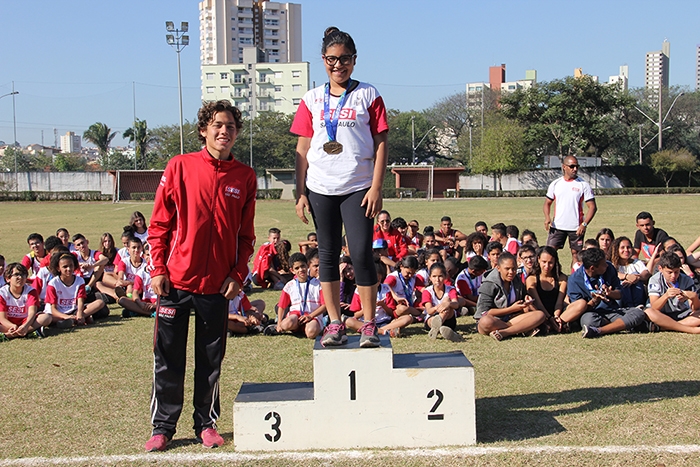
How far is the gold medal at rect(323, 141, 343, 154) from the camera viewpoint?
15.5 feet

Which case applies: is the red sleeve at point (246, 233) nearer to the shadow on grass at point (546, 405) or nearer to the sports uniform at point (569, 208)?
the shadow on grass at point (546, 405)

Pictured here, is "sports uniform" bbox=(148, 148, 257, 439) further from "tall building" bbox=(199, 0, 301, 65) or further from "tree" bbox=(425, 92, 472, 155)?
"tall building" bbox=(199, 0, 301, 65)

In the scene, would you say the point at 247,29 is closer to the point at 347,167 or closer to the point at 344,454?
the point at 347,167

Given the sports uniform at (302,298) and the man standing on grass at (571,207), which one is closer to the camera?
the sports uniform at (302,298)

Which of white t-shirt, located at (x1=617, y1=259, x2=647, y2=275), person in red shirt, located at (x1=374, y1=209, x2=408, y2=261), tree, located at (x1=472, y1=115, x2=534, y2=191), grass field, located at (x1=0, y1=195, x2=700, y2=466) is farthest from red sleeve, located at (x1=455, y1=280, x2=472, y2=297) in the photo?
tree, located at (x1=472, y1=115, x2=534, y2=191)

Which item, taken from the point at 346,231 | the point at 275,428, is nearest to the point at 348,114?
the point at 346,231

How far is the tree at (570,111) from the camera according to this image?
6606 centimetres

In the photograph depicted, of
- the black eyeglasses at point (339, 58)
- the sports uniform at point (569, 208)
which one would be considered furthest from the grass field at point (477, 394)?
the sports uniform at point (569, 208)

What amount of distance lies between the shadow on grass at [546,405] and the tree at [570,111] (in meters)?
64.7

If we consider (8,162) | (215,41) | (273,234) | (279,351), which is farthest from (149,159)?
(279,351)

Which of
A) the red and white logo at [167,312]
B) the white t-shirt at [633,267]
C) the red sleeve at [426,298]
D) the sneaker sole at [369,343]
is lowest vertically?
the red sleeve at [426,298]

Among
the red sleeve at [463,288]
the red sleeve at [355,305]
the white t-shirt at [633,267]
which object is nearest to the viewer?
the red sleeve at [355,305]

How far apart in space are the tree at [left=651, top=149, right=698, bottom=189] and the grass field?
5935 centimetres

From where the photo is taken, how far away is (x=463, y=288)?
9.69 m
